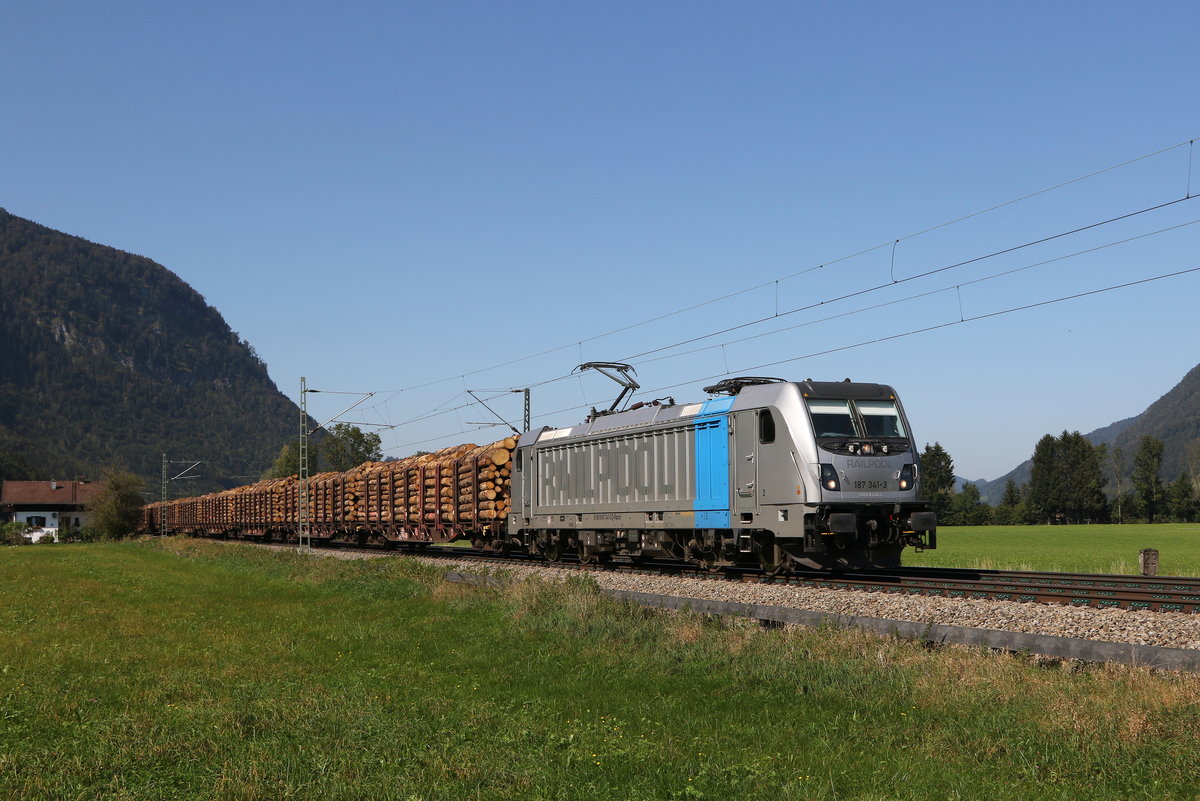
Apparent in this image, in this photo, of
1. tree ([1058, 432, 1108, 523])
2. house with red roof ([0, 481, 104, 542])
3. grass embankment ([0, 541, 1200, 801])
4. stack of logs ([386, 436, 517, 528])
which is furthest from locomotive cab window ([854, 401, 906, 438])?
house with red roof ([0, 481, 104, 542])

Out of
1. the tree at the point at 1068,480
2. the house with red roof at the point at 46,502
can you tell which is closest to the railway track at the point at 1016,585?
the tree at the point at 1068,480

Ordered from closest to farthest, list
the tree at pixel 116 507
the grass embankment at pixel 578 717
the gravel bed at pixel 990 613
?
the grass embankment at pixel 578 717 → the gravel bed at pixel 990 613 → the tree at pixel 116 507

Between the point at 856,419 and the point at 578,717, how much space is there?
1252 centimetres

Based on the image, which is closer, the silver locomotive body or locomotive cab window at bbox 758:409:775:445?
the silver locomotive body

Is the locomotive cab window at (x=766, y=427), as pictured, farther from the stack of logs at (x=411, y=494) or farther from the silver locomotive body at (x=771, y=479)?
the stack of logs at (x=411, y=494)

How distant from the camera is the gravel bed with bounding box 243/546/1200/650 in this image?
13.2 meters

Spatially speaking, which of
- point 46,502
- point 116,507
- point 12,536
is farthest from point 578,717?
point 46,502

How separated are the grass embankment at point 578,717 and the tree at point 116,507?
9061cm

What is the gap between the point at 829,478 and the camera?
19.8m

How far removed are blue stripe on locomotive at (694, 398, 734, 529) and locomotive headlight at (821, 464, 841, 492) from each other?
9.06ft

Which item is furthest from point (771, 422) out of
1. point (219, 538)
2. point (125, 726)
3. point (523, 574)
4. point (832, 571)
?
point (219, 538)

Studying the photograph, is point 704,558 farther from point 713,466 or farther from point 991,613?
point 991,613

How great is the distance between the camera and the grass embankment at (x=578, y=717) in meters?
7.59

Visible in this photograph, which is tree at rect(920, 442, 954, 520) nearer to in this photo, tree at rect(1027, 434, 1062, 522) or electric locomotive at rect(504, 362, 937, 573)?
tree at rect(1027, 434, 1062, 522)
